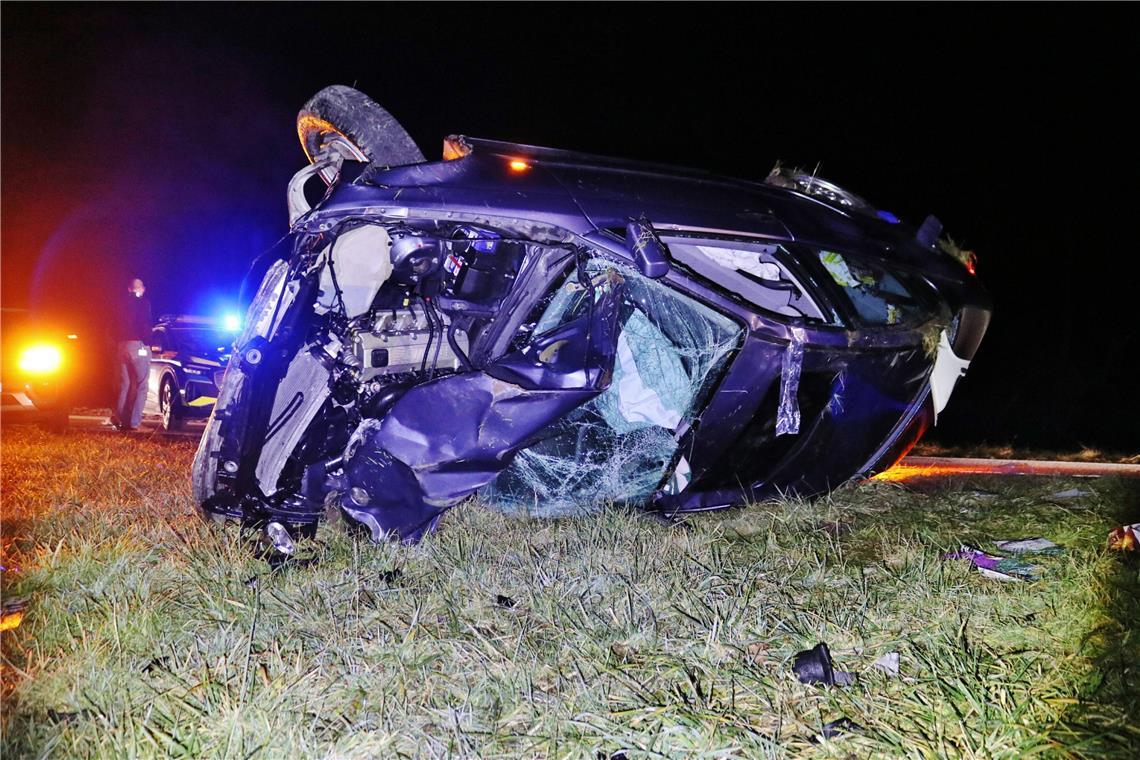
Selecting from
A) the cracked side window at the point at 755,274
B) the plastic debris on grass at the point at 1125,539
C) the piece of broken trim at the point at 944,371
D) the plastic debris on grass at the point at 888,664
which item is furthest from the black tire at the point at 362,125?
the plastic debris on grass at the point at 1125,539

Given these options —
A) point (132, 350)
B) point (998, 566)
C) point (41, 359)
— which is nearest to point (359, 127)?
point (998, 566)

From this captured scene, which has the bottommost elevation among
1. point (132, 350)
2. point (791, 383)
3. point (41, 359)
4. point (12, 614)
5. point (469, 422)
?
point (41, 359)

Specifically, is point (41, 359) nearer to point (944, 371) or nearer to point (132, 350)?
point (132, 350)

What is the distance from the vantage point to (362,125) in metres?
3.08

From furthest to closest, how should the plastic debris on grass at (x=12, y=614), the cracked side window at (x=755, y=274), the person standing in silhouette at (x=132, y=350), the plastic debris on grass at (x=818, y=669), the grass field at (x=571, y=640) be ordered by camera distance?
the person standing in silhouette at (x=132, y=350) < the cracked side window at (x=755, y=274) < the plastic debris on grass at (x=12, y=614) < the plastic debris on grass at (x=818, y=669) < the grass field at (x=571, y=640)

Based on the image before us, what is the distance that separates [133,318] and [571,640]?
21.4 feet

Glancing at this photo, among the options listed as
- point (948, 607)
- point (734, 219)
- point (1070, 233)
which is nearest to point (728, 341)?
point (734, 219)

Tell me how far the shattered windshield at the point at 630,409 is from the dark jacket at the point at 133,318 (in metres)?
5.29

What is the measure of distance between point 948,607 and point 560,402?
1.34 meters

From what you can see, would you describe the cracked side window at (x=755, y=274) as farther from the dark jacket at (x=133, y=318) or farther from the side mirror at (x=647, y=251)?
the dark jacket at (x=133, y=318)

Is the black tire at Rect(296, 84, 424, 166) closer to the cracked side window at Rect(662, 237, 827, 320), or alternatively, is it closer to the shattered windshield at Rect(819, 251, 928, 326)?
the cracked side window at Rect(662, 237, 827, 320)

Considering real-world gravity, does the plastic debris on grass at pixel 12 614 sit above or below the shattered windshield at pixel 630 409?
below

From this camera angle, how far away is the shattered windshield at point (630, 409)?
113 inches

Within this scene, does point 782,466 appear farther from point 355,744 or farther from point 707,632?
point 355,744
